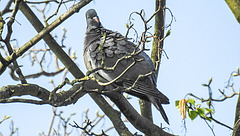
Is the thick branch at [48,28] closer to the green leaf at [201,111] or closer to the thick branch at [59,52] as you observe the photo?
the thick branch at [59,52]

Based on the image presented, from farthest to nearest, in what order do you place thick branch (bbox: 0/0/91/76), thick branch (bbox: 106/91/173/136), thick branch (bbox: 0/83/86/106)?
thick branch (bbox: 106/91/173/136)
thick branch (bbox: 0/0/91/76)
thick branch (bbox: 0/83/86/106)

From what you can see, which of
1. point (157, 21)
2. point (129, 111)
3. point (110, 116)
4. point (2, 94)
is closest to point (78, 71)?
point (110, 116)

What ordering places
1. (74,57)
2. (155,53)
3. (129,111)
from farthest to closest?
(74,57) < (155,53) < (129,111)

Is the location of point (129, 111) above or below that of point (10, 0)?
below

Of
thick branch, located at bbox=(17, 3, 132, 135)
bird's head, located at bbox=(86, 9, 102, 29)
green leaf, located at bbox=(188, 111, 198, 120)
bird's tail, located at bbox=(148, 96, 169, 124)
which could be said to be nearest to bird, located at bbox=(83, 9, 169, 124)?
bird's tail, located at bbox=(148, 96, 169, 124)

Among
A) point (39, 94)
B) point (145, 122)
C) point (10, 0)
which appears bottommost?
point (145, 122)

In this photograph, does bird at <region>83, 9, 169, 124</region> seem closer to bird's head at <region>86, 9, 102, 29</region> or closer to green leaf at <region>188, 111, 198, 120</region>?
bird's head at <region>86, 9, 102, 29</region>

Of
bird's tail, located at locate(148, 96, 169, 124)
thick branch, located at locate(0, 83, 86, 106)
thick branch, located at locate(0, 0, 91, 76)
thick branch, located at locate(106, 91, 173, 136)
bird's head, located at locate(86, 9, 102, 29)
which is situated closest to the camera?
thick branch, located at locate(0, 83, 86, 106)

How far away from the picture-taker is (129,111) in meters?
4.13

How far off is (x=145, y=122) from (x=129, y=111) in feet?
0.88

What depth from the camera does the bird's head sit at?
6371 millimetres

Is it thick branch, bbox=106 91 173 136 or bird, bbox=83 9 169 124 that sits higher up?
bird, bbox=83 9 169 124

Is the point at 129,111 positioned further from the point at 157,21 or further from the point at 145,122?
the point at 157,21

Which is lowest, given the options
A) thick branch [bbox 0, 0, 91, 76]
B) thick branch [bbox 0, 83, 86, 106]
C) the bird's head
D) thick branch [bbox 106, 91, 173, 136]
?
thick branch [bbox 106, 91, 173, 136]
